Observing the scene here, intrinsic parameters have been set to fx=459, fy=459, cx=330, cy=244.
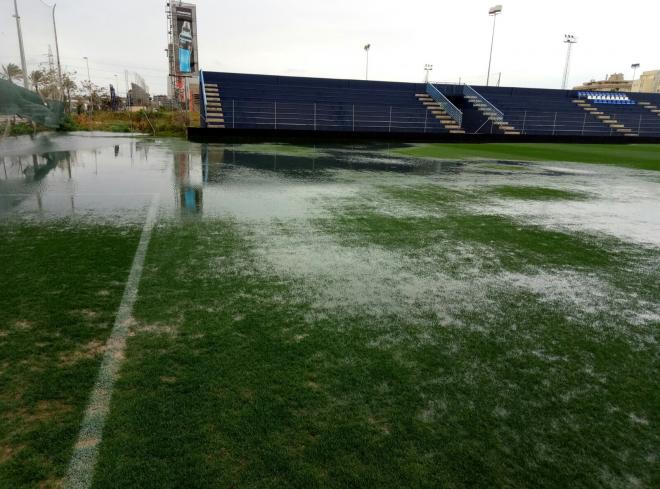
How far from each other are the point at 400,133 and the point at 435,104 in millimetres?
6597

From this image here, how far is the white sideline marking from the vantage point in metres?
1.61

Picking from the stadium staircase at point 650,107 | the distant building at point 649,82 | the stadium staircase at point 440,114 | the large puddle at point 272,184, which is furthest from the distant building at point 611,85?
the large puddle at point 272,184

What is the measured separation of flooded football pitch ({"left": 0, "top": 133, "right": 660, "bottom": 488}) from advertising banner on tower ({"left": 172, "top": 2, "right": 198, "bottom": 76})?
39.3 metres

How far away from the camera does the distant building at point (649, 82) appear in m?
98.3

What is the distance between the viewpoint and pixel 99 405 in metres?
1.97

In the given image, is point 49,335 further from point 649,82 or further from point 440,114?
point 649,82

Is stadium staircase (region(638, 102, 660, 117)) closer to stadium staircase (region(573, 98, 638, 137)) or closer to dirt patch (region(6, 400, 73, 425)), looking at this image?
stadium staircase (region(573, 98, 638, 137))

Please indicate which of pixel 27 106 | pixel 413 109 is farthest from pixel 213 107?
pixel 413 109

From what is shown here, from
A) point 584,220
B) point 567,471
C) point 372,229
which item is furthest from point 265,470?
point 584,220

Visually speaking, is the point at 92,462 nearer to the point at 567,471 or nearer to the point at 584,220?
the point at 567,471

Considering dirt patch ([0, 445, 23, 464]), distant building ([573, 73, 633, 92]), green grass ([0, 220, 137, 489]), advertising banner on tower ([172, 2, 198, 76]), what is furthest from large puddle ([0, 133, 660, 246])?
distant building ([573, 73, 633, 92])

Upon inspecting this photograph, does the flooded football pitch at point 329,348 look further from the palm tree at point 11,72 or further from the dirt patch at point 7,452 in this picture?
the palm tree at point 11,72

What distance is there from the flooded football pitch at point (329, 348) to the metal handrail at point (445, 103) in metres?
20.3

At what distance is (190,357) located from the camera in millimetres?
2359
